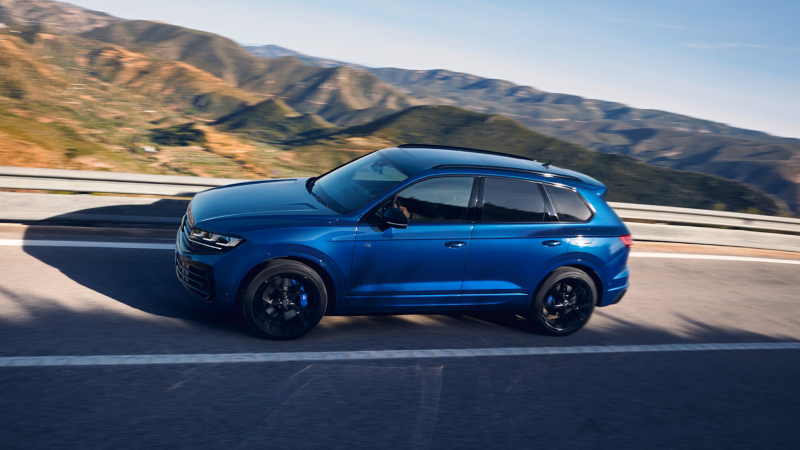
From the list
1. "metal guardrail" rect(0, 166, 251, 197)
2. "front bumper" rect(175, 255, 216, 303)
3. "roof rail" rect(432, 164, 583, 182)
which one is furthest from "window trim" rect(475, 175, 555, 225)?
"metal guardrail" rect(0, 166, 251, 197)

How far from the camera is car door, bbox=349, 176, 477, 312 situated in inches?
201

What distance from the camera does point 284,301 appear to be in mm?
4941

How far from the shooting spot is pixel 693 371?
5441 millimetres

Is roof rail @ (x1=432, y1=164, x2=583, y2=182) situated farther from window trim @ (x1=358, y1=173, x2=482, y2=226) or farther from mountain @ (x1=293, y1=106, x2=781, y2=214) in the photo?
mountain @ (x1=293, y1=106, x2=781, y2=214)

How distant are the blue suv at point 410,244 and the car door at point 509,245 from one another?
0.4 inches

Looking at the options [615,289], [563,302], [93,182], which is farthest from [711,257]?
[93,182]

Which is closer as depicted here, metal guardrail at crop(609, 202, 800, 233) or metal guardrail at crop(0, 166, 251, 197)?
metal guardrail at crop(0, 166, 251, 197)

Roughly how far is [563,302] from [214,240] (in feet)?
10.6

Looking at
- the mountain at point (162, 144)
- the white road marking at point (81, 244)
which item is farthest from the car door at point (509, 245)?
the mountain at point (162, 144)

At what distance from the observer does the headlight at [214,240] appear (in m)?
4.81

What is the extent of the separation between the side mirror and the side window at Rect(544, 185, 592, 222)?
5.22ft

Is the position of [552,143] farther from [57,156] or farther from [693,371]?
[693,371]

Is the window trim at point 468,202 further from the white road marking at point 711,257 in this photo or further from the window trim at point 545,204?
the white road marking at point 711,257

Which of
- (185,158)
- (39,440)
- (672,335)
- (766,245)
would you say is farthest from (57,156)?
(766,245)
